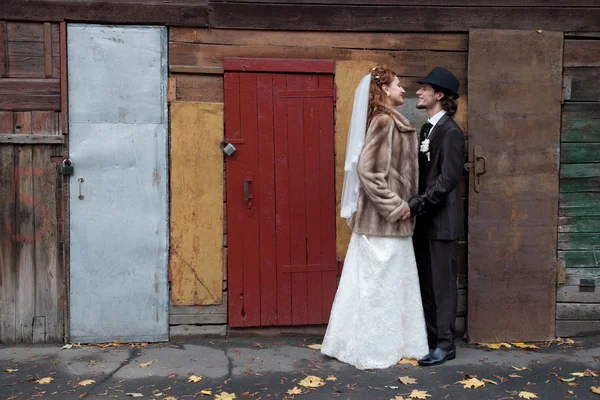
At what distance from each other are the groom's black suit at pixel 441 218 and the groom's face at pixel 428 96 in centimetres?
17

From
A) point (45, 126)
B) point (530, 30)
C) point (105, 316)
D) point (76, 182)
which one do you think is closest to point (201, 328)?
point (105, 316)

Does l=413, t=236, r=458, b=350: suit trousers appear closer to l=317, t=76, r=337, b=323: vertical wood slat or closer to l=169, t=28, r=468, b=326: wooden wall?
l=169, t=28, r=468, b=326: wooden wall

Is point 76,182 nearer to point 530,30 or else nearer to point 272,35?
point 272,35

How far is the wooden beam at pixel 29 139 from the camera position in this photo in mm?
5184

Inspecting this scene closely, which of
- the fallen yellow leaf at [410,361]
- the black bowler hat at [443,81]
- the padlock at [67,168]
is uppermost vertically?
the black bowler hat at [443,81]

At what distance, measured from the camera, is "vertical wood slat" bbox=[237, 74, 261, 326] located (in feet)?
17.6

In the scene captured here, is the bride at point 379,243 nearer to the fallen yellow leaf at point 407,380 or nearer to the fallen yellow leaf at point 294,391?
the fallen yellow leaf at point 407,380

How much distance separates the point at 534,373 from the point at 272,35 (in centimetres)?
352

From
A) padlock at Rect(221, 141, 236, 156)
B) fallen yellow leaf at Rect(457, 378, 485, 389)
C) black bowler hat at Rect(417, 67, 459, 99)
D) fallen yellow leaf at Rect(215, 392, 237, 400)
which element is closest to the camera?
fallen yellow leaf at Rect(215, 392, 237, 400)

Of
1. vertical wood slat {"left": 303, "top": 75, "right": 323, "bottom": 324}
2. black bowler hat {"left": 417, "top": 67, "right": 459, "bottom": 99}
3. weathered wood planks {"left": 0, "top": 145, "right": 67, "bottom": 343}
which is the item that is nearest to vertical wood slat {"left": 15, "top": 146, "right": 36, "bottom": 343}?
weathered wood planks {"left": 0, "top": 145, "right": 67, "bottom": 343}

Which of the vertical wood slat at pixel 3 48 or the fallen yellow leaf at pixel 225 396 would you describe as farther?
the vertical wood slat at pixel 3 48

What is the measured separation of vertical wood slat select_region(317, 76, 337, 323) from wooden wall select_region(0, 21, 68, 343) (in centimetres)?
222

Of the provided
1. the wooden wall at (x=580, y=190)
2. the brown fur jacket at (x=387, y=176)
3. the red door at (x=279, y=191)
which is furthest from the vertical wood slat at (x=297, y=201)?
the wooden wall at (x=580, y=190)

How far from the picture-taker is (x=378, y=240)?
15.8 feet
